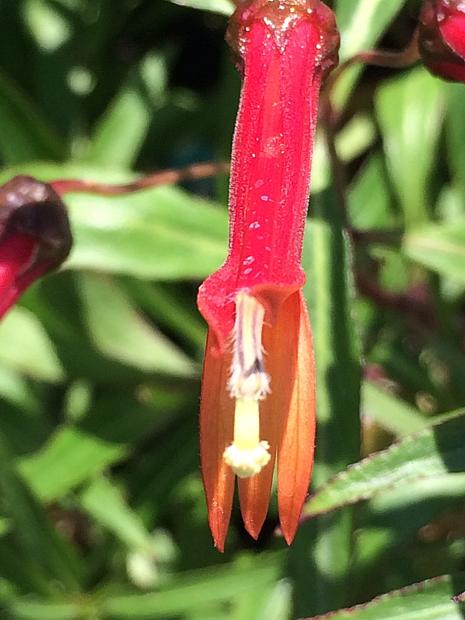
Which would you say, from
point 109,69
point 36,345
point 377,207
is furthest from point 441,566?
point 109,69

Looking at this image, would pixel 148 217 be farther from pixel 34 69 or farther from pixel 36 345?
pixel 34 69

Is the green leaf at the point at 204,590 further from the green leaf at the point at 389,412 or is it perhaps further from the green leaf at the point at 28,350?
the green leaf at the point at 28,350

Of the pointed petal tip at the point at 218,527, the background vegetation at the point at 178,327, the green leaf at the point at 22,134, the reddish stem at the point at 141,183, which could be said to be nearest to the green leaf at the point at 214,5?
the background vegetation at the point at 178,327

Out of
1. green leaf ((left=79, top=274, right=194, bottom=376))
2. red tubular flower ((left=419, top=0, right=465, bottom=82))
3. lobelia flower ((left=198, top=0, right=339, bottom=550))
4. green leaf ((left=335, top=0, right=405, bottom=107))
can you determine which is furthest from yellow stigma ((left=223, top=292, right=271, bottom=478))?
green leaf ((left=79, top=274, right=194, bottom=376))

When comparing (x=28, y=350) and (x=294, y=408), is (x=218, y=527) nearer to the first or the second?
(x=294, y=408)

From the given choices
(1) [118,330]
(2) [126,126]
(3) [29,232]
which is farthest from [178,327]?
(3) [29,232]
